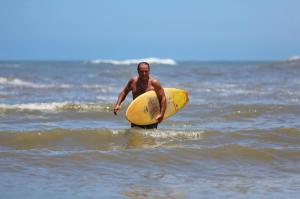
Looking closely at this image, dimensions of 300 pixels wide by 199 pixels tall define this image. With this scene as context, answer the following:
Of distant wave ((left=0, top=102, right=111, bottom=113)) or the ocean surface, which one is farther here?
distant wave ((left=0, top=102, right=111, bottom=113))

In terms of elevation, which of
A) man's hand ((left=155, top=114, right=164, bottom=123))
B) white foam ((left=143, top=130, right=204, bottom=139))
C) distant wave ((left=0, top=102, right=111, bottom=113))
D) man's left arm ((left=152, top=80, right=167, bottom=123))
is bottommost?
white foam ((left=143, top=130, right=204, bottom=139))

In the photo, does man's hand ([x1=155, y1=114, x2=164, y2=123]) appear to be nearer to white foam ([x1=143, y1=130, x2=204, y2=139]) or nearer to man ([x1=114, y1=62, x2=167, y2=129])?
man ([x1=114, y1=62, x2=167, y2=129])

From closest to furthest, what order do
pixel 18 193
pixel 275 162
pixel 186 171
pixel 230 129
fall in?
pixel 18 193, pixel 186 171, pixel 275 162, pixel 230 129

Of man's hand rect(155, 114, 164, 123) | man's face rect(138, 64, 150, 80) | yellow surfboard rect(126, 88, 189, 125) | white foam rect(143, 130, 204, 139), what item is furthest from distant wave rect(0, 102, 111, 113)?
man's face rect(138, 64, 150, 80)

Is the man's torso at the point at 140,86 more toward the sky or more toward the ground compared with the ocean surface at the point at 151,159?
more toward the sky

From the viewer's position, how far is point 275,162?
686 centimetres

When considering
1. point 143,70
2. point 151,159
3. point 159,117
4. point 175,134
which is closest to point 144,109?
point 159,117

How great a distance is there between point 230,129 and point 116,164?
11.4ft

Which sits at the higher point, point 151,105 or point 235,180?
point 151,105

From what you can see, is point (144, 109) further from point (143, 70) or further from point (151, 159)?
point (151, 159)

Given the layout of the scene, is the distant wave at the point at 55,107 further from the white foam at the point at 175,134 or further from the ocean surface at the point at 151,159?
the white foam at the point at 175,134

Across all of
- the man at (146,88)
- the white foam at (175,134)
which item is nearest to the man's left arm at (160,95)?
the man at (146,88)

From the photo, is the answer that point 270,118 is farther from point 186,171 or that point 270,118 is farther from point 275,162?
point 186,171

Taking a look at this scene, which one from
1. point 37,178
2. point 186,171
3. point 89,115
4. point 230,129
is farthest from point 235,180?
point 89,115
